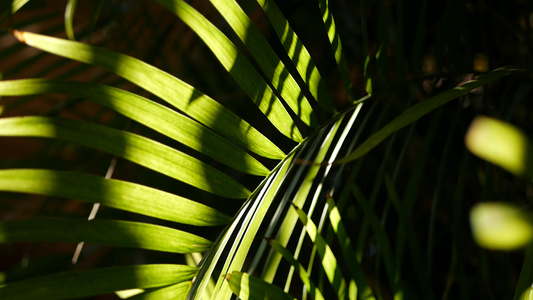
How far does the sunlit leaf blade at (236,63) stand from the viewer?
378 mm

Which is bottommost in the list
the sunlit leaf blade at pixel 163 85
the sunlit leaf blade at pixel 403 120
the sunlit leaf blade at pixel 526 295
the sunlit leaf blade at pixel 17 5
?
the sunlit leaf blade at pixel 526 295

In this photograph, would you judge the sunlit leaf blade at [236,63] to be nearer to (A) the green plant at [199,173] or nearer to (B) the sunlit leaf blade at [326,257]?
(A) the green plant at [199,173]

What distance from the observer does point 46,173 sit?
296mm

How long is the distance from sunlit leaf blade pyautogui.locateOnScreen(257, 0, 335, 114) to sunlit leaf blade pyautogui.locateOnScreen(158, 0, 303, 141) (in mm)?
47

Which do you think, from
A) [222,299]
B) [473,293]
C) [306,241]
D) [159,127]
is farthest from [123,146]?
[473,293]

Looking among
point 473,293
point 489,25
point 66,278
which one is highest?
point 489,25

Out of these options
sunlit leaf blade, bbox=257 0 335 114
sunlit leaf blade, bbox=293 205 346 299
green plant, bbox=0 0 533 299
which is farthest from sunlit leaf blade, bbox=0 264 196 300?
sunlit leaf blade, bbox=257 0 335 114

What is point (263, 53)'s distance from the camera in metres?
0.42

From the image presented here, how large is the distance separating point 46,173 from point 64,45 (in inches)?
3.8

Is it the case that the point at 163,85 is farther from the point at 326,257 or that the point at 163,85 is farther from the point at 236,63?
the point at 326,257

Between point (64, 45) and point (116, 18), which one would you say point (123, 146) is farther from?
point (116, 18)

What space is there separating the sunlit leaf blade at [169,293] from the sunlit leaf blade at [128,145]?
82 millimetres

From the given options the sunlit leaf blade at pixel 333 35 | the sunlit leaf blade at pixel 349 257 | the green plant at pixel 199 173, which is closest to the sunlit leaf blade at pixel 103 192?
the green plant at pixel 199 173

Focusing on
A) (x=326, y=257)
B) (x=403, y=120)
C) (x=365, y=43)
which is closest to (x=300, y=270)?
(x=326, y=257)
